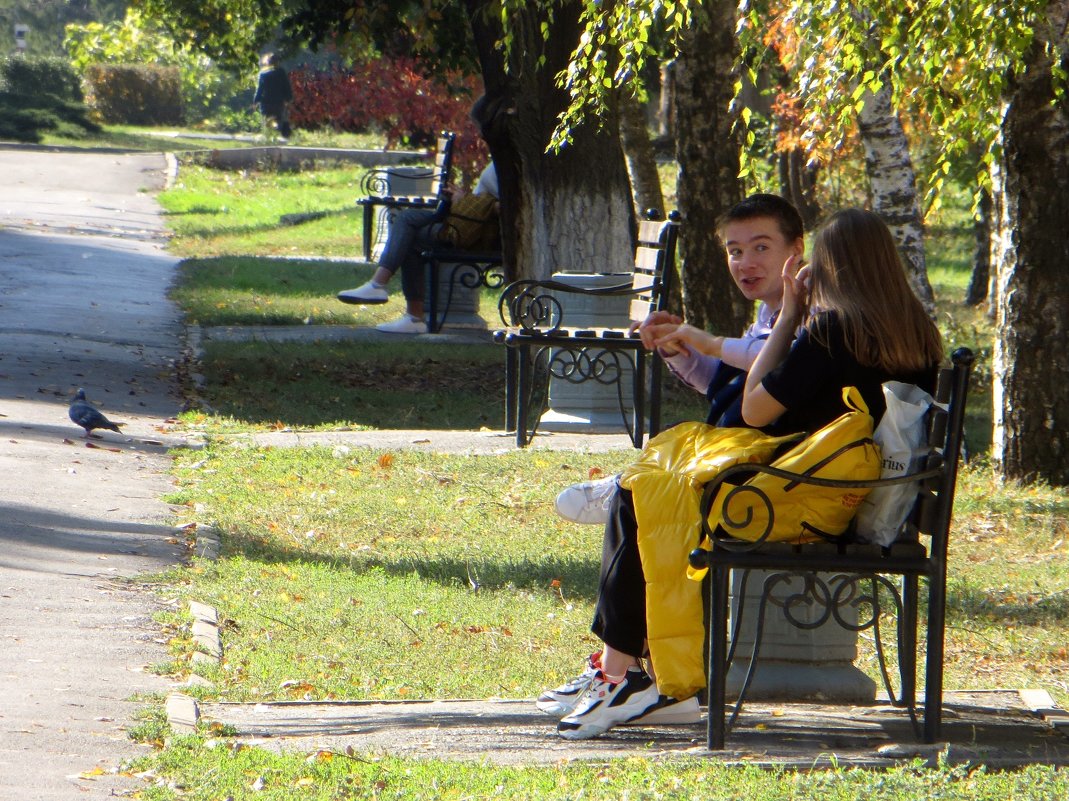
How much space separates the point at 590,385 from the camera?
31.4 feet

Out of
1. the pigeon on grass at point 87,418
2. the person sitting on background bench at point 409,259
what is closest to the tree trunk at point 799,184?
the person sitting on background bench at point 409,259

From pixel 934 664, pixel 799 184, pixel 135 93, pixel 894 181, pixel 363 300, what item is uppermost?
pixel 135 93

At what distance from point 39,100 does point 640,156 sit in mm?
35227

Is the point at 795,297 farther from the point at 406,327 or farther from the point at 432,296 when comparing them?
the point at 406,327

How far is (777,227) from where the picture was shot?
183 inches

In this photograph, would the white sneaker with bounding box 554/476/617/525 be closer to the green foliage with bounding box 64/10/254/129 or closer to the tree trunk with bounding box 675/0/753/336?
the tree trunk with bounding box 675/0/753/336

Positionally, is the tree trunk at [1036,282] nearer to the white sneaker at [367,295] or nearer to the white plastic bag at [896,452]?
the white plastic bag at [896,452]

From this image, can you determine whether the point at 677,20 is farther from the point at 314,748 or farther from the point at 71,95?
the point at 71,95

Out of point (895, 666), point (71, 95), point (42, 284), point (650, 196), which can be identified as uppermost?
point (71, 95)

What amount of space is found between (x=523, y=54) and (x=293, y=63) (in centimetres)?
5402

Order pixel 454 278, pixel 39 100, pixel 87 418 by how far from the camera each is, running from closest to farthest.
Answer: pixel 87 418
pixel 454 278
pixel 39 100

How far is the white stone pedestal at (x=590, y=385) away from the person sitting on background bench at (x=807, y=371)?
516 centimetres

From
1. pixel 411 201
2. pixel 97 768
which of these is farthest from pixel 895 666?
pixel 411 201

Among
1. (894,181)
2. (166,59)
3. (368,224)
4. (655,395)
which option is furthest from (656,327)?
(166,59)
